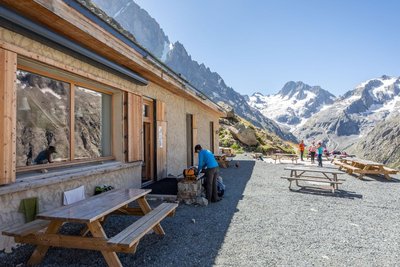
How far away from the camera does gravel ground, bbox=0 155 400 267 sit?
3.57 metres

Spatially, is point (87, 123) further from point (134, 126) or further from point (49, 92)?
point (134, 126)

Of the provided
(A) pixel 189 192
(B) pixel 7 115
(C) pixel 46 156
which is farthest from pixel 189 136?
(B) pixel 7 115

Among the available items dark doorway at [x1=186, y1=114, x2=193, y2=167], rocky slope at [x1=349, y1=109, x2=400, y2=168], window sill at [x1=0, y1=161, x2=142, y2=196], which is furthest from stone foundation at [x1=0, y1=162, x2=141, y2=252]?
rocky slope at [x1=349, y1=109, x2=400, y2=168]

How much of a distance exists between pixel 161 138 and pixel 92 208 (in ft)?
17.7

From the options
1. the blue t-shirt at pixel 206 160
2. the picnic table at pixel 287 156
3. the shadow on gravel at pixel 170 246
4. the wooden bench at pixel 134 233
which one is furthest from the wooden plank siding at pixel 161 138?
the picnic table at pixel 287 156

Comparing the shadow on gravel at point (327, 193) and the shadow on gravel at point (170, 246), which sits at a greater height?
the shadow on gravel at point (170, 246)

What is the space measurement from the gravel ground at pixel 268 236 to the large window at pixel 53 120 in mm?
1385

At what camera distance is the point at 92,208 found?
3.40 meters

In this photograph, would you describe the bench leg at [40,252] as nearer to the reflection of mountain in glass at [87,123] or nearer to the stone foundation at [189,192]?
the reflection of mountain in glass at [87,123]

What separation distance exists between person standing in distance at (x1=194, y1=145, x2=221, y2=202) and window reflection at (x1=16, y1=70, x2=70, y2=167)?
300cm

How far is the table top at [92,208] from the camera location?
2.97 meters

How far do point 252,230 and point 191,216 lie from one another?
1361 millimetres

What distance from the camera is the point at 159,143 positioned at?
8.62m

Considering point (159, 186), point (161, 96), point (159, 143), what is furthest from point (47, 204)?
point (161, 96)
